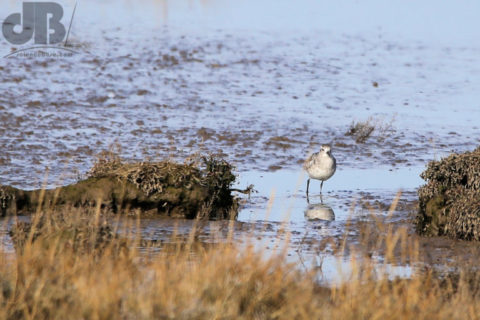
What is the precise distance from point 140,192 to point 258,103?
816cm

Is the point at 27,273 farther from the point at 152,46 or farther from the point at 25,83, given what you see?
the point at 152,46

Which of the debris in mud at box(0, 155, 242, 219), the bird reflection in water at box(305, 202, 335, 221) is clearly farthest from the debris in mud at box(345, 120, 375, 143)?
the debris in mud at box(0, 155, 242, 219)

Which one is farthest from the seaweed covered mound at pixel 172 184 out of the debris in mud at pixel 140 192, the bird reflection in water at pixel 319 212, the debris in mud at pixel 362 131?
the debris in mud at pixel 362 131

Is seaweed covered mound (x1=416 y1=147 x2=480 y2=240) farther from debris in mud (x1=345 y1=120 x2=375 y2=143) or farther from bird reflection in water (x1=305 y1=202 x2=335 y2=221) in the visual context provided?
debris in mud (x1=345 y1=120 x2=375 y2=143)

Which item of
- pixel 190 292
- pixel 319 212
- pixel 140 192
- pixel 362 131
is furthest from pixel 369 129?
pixel 190 292

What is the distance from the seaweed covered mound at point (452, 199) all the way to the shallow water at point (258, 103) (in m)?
1.12

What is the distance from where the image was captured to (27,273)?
7.62m

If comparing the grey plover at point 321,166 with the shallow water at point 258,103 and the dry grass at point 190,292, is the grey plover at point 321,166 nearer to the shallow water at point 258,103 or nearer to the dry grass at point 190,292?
the shallow water at point 258,103

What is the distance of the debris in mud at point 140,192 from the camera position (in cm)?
1221

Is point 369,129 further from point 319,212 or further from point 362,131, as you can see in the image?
point 319,212

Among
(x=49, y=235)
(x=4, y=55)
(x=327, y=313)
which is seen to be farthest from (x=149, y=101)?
(x=327, y=313)

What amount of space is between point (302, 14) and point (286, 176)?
59.8ft

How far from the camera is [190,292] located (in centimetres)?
710

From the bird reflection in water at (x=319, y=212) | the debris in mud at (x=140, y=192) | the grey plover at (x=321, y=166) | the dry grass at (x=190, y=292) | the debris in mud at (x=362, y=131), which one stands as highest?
the debris in mud at (x=362, y=131)
